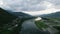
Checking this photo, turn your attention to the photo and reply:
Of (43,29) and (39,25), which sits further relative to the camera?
(39,25)

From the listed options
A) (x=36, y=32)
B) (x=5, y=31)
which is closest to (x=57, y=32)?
(x=36, y=32)

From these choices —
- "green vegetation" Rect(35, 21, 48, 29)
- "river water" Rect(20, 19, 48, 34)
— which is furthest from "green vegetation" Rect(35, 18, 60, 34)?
"river water" Rect(20, 19, 48, 34)

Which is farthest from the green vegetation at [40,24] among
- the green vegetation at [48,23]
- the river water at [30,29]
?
the river water at [30,29]

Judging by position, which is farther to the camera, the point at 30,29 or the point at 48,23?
the point at 48,23

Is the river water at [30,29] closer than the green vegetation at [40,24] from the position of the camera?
Yes

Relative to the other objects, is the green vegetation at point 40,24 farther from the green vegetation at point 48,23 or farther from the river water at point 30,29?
the river water at point 30,29

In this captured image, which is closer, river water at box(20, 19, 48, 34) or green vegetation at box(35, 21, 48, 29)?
river water at box(20, 19, 48, 34)

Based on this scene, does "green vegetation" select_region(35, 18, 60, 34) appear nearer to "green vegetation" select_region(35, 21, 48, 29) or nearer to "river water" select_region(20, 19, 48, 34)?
"green vegetation" select_region(35, 21, 48, 29)

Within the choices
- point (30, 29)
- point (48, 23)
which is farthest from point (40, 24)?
point (30, 29)

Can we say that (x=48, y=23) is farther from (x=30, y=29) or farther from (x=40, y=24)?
(x=30, y=29)

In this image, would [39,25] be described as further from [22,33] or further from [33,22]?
[22,33]

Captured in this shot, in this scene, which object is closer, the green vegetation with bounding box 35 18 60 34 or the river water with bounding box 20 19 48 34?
the river water with bounding box 20 19 48 34
